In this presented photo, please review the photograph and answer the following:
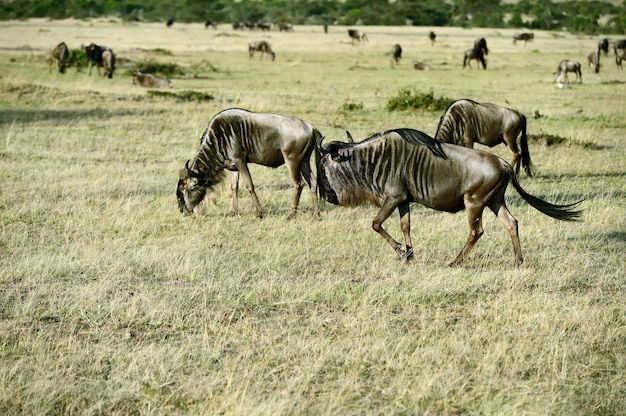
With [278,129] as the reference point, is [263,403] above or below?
below

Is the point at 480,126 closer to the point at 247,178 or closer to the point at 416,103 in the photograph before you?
the point at 247,178

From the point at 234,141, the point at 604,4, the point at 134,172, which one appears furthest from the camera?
the point at 604,4

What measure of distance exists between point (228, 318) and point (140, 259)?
1.80m

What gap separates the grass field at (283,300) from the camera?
477cm

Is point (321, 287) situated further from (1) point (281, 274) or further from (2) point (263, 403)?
(2) point (263, 403)

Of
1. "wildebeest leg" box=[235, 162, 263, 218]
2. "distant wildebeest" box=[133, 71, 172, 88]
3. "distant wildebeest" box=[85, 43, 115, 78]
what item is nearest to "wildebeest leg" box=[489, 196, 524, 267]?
"wildebeest leg" box=[235, 162, 263, 218]

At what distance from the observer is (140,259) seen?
7477mm

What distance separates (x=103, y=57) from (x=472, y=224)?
2300 cm

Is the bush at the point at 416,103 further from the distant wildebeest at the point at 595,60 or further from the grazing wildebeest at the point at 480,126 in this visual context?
the distant wildebeest at the point at 595,60

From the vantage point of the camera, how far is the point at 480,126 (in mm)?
11227

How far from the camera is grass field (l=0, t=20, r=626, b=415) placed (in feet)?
15.6

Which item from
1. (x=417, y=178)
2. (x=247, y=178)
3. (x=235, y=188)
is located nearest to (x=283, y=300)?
(x=417, y=178)

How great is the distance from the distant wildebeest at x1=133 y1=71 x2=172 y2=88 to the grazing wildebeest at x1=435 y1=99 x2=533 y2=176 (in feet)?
49.5

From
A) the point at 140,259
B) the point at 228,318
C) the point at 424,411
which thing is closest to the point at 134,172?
the point at 140,259
